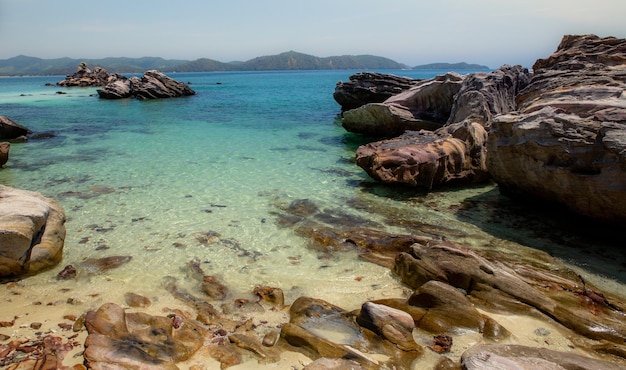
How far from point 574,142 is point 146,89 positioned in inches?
1951

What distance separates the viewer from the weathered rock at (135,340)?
14.1ft

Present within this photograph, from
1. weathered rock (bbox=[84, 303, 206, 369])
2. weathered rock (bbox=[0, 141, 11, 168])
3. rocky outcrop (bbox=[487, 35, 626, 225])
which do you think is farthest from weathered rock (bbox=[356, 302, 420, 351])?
weathered rock (bbox=[0, 141, 11, 168])

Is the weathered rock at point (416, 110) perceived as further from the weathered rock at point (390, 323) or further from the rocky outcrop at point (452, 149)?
the weathered rock at point (390, 323)

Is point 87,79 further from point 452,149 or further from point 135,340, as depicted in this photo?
point 135,340

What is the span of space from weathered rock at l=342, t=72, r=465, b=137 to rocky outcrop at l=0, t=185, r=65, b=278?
15.6 meters

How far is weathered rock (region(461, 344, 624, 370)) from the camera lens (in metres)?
4.15

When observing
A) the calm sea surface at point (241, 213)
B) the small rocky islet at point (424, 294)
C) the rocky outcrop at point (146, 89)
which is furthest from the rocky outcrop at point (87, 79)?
the small rocky islet at point (424, 294)

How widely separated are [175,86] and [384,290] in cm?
5209

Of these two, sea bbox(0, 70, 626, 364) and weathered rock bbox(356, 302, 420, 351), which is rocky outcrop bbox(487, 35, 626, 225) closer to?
sea bbox(0, 70, 626, 364)

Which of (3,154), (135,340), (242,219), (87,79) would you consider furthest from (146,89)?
(135,340)

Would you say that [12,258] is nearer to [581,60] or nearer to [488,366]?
[488,366]

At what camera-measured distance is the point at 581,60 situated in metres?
11.7

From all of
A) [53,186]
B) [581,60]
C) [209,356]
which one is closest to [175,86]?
[53,186]

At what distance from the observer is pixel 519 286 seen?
19.8 feet
